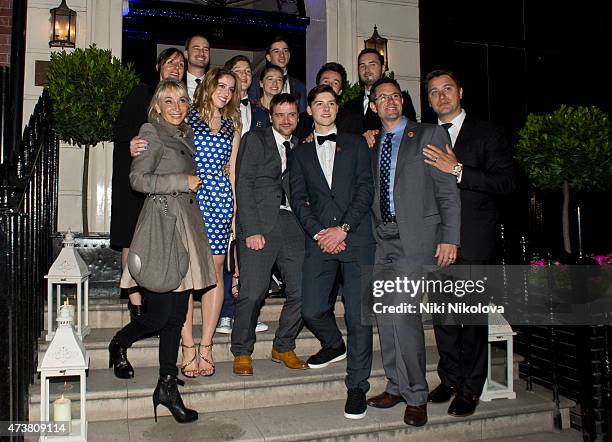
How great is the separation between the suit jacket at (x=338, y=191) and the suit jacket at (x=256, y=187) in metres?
0.15

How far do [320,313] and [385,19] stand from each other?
491 centimetres

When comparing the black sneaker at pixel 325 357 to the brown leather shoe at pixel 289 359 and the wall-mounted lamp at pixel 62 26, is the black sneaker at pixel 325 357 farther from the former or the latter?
the wall-mounted lamp at pixel 62 26

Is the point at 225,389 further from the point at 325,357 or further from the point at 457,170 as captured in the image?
the point at 457,170

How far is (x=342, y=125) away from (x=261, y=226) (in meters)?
1.14

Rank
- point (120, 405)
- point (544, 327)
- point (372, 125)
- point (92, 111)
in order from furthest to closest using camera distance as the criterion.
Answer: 1. point (92, 111)
2. point (372, 125)
3. point (544, 327)
4. point (120, 405)

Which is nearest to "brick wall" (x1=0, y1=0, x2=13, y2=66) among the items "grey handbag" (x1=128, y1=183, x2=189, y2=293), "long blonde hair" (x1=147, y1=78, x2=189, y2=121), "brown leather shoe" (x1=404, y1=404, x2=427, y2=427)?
"long blonde hair" (x1=147, y1=78, x2=189, y2=121)

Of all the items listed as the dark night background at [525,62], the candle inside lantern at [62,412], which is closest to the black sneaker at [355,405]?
the candle inside lantern at [62,412]

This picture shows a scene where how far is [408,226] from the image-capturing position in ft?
10.7

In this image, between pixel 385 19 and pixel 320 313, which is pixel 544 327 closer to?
pixel 320 313

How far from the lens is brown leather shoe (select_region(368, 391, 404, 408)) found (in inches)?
135

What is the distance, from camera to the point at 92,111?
4887 millimetres

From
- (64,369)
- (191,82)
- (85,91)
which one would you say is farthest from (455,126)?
(85,91)

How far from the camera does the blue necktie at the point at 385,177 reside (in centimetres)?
338

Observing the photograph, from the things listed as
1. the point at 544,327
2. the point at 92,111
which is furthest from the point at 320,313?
the point at 92,111
